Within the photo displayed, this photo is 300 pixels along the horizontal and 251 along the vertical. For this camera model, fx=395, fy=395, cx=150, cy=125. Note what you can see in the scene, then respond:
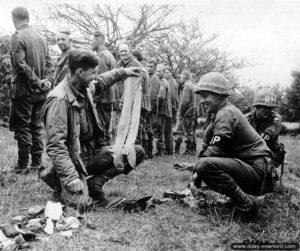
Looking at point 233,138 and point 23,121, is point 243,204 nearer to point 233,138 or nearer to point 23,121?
point 233,138

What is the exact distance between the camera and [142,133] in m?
8.84

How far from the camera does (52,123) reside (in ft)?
12.9

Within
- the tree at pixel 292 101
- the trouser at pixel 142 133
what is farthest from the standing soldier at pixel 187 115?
the tree at pixel 292 101

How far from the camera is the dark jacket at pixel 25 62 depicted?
555 centimetres

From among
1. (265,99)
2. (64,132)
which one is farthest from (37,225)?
(265,99)

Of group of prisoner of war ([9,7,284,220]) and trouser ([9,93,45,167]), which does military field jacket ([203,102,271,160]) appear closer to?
group of prisoner of war ([9,7,284,220])

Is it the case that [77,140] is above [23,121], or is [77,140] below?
above

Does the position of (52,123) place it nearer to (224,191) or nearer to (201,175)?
(201,175)

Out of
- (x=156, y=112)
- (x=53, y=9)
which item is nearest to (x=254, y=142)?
(x=156, y=112)

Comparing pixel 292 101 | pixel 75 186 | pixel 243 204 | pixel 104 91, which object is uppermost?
pixel 104 91

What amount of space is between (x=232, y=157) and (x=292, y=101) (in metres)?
20.6

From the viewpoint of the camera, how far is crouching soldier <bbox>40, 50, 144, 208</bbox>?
3.89m

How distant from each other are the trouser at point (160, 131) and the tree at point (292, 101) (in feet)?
49.0

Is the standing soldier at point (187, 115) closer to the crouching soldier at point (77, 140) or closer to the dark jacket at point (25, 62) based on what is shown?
the dark jacket at point (25, 62)
